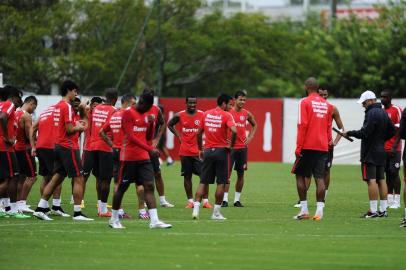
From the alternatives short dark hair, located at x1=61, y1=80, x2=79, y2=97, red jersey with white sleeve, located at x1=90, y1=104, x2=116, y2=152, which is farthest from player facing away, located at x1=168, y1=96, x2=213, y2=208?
Answer: short dark hair, located at x1=61, y1=80, x2=79, y2=97

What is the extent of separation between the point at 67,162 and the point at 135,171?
2.06 m

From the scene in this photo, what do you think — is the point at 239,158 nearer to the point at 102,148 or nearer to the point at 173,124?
the point at 173,124

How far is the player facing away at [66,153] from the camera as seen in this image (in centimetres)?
1831

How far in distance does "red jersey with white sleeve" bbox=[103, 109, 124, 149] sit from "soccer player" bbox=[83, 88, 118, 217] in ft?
0.63

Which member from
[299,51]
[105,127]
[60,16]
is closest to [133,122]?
[105,127]

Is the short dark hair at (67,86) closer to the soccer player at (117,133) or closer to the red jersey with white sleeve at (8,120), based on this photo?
the soccer player at (117,133)

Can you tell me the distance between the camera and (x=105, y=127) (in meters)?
18.9

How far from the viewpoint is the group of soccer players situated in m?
16.9

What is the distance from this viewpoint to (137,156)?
16859mm

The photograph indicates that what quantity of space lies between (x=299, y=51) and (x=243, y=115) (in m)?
37.8

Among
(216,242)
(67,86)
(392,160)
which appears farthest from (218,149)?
(392,160)

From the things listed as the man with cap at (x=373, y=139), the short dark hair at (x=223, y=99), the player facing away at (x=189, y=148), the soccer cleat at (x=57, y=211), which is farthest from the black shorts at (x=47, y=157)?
the man with cap at (x=373, y=139)

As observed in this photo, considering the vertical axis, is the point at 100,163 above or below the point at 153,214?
above

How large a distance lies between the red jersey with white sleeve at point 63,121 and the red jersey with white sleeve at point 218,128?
2.45 meters
